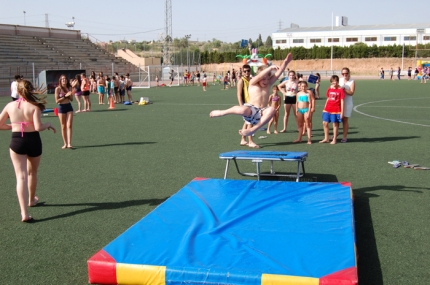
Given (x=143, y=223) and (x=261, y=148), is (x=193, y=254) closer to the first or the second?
(x=143, y=223)

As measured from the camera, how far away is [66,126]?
1265cm

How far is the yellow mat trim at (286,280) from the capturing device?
4.19m

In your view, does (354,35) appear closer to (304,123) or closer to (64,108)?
(304,123)

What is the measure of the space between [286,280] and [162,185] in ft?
15.3

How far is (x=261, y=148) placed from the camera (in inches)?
486

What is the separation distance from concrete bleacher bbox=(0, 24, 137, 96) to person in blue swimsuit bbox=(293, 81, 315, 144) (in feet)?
106

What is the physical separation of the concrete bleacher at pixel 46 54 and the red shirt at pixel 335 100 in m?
33.0

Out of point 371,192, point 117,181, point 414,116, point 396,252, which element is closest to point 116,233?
point 117,181

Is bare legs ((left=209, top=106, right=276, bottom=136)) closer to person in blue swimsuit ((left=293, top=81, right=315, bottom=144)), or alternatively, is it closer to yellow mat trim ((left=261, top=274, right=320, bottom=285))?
yellow mat trim ((left=261, top=274, right=320, bottom=285))

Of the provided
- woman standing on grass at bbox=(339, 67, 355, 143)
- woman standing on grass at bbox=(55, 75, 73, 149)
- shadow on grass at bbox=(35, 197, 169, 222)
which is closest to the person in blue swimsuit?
woman standing on grass at bbox=(339, 67, 355, 143)

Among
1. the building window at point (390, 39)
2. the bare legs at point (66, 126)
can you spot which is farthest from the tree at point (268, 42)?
the bare legs at point (66, 126)

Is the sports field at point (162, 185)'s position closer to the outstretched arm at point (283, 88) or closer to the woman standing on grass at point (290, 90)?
the woman standing on grass at point (290, 90)

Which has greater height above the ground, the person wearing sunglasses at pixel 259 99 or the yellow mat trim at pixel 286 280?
the person wearing sunglasses at pixel 259 99

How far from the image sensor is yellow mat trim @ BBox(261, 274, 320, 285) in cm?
419
